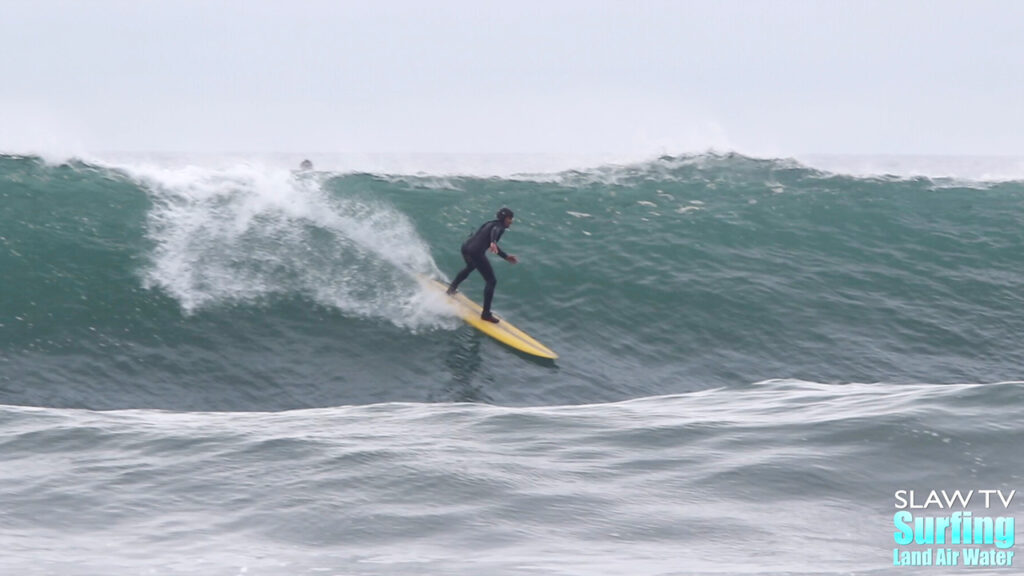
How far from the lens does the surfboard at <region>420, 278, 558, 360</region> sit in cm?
1400

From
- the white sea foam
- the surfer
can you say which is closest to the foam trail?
the white sea foam

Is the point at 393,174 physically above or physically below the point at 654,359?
above

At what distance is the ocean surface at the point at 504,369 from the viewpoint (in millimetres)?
6316

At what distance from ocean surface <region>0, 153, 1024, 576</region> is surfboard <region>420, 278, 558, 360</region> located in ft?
0.66

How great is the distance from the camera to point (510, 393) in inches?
501

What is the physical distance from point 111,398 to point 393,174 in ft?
33.6

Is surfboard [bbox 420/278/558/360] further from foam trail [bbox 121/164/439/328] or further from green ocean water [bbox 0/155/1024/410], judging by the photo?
foam trail [bbox 121/164/439/328]

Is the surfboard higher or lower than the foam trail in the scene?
lower

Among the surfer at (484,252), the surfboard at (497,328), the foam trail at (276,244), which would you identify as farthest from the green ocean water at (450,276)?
the surfer at (484,252)

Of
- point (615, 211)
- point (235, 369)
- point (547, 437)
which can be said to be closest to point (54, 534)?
point (547, 437)

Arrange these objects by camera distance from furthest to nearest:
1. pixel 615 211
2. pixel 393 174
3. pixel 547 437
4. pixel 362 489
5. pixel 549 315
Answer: pixel 393 174
pixel 615 211
pixel 549 315
pixel 547 437
pixel 362 489

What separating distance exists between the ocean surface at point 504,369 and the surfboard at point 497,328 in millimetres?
202

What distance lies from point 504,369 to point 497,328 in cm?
101

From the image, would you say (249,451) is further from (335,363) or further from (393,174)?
(393,174)
